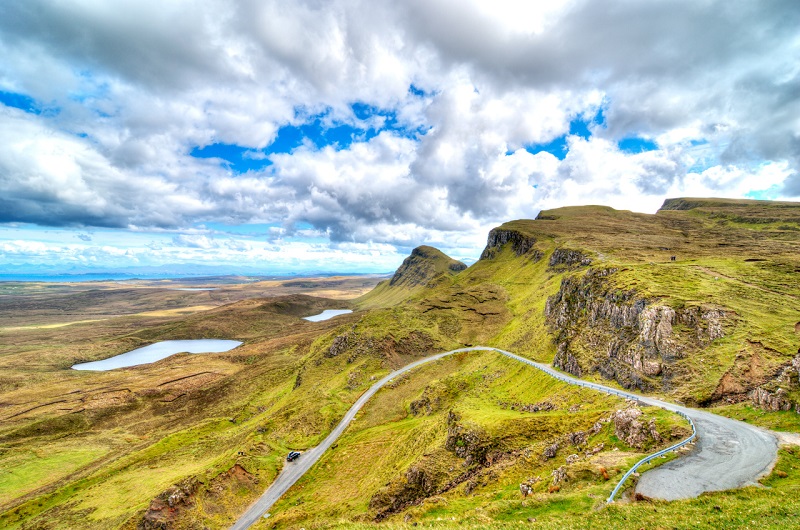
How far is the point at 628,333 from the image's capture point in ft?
197

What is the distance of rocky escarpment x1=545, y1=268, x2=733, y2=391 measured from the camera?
164 ft

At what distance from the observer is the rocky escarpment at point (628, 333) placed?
49869 millimetres

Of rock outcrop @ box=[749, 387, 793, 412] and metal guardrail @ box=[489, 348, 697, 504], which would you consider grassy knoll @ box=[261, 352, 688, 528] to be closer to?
metal guardrail @ box=[489, 348, 697, 504]

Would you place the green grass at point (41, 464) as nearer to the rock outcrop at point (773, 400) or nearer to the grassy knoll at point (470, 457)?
the grassy knoll at point (470, 457)

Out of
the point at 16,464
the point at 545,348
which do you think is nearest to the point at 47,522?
the point at 16,464

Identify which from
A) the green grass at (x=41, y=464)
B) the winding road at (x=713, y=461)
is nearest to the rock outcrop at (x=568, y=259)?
the winding road at (x=713, y=461)

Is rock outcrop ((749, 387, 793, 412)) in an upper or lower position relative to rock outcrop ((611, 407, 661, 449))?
upper

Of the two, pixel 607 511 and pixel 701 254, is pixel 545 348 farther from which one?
pixel 701 254

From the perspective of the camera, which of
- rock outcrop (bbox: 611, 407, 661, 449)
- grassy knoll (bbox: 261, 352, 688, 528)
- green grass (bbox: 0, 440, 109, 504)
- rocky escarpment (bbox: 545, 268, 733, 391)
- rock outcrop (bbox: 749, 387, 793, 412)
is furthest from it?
green grass (bbox: 0, 440, 109, 504)

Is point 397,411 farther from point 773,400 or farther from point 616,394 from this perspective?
point 773,400

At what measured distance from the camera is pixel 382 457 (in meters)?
57.4

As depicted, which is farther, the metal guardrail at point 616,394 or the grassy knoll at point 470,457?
the grassy knoll at point 470,457

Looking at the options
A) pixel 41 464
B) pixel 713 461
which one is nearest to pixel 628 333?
pixel 713 461

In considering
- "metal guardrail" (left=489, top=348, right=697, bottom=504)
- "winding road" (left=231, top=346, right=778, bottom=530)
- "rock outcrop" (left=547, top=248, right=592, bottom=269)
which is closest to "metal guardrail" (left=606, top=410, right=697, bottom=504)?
"metal guardrail" (left=489, top=348, right=697, bottom=504)
